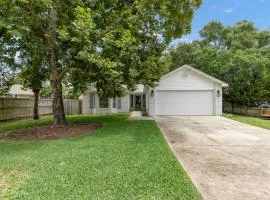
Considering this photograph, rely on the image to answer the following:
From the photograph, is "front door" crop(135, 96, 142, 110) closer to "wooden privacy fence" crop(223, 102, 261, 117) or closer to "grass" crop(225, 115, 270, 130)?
"wooden privacy fence" crop(223, 102, 261, 117)

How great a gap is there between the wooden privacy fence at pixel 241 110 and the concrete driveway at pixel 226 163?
516 inches

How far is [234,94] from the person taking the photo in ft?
94.3

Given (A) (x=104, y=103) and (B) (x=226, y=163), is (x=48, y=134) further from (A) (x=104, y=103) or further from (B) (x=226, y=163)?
(A) (x=104, y=103)

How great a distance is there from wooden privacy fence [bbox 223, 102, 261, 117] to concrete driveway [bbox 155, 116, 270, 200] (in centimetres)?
1312

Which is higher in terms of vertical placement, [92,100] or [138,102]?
[92,100]

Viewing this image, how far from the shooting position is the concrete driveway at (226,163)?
5.69 metres

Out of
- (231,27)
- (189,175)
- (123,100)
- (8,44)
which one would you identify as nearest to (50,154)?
(189,175)

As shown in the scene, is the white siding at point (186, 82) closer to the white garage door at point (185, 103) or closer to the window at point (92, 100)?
the white garage door at point (185, 103)

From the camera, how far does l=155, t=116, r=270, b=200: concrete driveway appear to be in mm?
5691

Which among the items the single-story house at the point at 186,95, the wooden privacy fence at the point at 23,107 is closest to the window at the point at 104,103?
the wooden privacy fence at the point at 23,107

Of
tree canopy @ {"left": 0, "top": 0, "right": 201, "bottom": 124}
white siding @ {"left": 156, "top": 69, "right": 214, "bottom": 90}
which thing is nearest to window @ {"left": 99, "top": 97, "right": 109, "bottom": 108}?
white siding @ {"left": 156, "top": 69, "right": 214, "bottom": 90}

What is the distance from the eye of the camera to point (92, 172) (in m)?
6.70

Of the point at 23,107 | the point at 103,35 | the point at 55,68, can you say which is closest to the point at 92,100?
the point at 23,107

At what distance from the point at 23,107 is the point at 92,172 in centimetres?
1802
